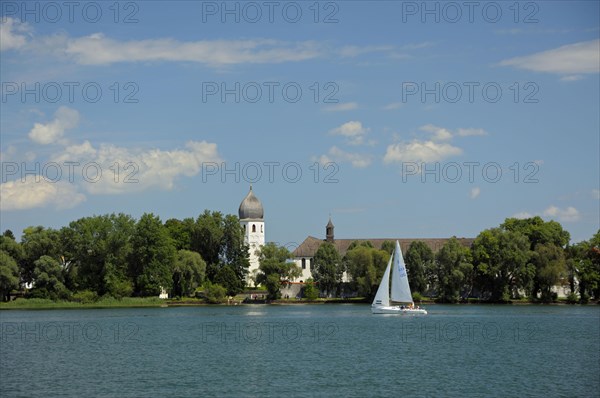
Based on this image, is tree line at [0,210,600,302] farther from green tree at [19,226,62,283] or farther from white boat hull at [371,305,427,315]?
white boat hull at [371,305,427,315]

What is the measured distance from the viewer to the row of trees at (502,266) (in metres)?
96.1

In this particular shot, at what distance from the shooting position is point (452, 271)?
99000 millimetres

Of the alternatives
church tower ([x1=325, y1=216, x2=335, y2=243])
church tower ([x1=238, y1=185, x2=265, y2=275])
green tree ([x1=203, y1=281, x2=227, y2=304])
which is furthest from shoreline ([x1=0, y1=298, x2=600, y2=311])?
church tower ([x1=325, y1=216, x2=335, y2=243])

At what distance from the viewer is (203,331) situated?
2281 inches

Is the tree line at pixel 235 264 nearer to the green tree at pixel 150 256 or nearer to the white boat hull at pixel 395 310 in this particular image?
the green tree at pixel 150 256

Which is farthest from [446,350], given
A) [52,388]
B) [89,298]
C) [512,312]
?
[89,298]

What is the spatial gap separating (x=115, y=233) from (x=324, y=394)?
213 ft

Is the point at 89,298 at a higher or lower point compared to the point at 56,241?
lower

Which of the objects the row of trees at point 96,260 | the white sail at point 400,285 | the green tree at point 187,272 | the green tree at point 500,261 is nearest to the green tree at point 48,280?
the row of trees at point 96,260

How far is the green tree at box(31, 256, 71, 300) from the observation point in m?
89.8

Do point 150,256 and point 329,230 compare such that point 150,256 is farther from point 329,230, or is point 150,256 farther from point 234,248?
point 329,230

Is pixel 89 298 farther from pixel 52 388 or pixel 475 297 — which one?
pixel 52 388

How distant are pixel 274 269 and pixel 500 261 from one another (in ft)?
89.9

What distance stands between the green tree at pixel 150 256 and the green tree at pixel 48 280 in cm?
804
